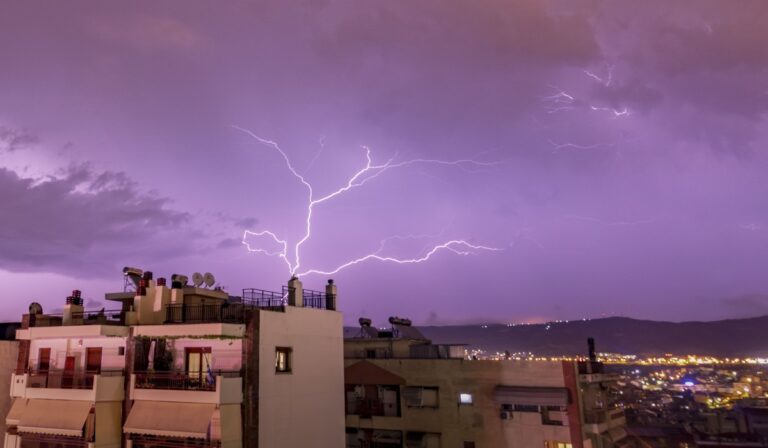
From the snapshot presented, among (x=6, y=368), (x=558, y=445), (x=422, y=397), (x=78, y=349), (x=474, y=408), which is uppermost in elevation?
(x=78, y=349)

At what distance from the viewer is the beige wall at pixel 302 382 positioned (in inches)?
762

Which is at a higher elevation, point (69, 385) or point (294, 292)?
point (294, 292)

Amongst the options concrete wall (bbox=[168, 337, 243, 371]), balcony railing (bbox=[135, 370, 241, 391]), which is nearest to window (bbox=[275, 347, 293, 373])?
concrete wall (bbox=[168, 337, 243, 371])

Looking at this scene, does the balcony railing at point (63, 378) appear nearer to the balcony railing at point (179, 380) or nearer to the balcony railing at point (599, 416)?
the balcony railing at point (179, 380)

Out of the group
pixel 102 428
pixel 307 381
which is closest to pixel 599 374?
pixel 307 381

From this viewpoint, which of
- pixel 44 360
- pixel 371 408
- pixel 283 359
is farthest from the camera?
pixel 371 408

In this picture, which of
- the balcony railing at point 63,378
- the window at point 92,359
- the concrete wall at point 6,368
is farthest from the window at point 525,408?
A: the concrete wall at point 6,368

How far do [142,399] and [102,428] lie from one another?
1.84m

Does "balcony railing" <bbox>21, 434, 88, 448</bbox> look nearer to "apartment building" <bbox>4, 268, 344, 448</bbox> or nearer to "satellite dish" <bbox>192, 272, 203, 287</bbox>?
"apartment building" <bbox>4, 268, 344, 448</bbox>

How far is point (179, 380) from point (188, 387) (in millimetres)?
591

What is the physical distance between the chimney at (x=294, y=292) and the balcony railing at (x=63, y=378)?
7.20 m

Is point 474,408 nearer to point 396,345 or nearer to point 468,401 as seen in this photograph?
point 468,401

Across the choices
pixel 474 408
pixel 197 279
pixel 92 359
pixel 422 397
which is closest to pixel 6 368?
pixel 92 359

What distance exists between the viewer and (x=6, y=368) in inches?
910
